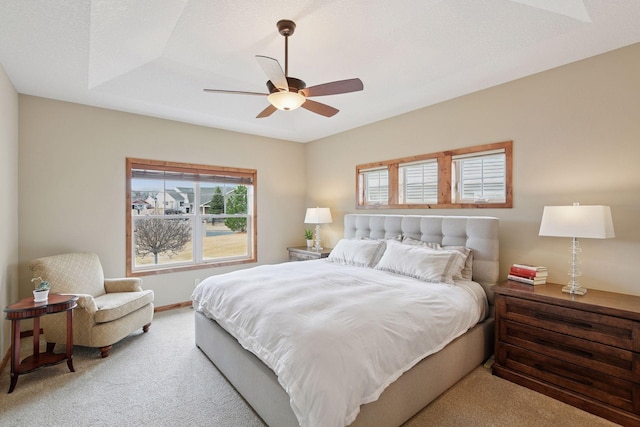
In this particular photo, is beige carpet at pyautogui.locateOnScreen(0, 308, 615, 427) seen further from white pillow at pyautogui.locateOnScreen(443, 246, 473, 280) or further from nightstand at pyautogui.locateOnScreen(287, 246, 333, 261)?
nightstand at pyautogui.locateOnScreen(287, 246, 333, 261)

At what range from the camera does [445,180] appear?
3.72 meters

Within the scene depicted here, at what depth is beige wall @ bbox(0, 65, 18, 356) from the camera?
2809mm

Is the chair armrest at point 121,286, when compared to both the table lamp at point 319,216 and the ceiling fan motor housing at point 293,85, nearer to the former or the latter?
the table lamp at point 319,216

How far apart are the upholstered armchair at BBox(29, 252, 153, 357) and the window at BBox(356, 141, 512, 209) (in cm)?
338

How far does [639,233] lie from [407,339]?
219 cm

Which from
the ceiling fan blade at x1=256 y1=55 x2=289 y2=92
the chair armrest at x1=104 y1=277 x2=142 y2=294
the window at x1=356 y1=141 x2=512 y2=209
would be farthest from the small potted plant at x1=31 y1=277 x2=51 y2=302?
the window at x1=356 y1=141 x2=512 y2=209

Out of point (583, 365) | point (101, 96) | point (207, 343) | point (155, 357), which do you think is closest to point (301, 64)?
point (101, 96)

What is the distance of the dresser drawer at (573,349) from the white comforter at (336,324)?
312mm

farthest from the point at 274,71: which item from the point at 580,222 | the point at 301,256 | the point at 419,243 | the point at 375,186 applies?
the point at 301,256

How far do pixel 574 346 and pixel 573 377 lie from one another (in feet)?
0.77

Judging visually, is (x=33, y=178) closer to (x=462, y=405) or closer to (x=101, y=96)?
(x=101, y=96)

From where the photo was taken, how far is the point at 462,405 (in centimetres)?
222

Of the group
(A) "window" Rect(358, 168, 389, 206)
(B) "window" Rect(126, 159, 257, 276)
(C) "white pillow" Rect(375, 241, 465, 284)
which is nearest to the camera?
(C) "white pillow" Rect(375, 241, 465, 284)

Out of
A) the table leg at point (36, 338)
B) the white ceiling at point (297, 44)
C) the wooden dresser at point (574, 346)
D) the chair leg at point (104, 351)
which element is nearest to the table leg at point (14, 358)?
the table leg at point (36, 338)
